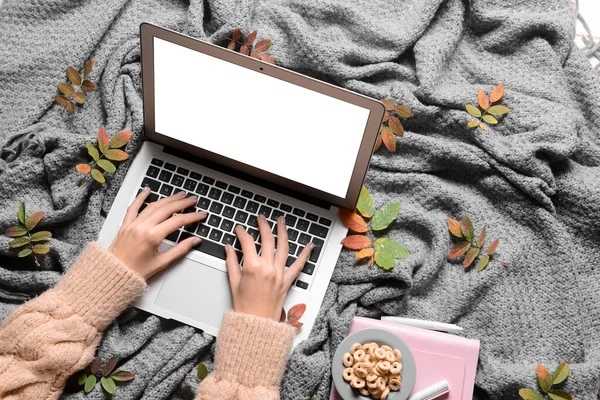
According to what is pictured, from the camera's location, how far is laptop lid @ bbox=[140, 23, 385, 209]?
774 millimetres

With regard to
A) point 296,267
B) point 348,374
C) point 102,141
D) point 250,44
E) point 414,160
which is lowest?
point 348,374

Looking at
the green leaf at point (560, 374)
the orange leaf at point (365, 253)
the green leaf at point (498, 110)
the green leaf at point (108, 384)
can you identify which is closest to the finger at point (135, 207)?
the green leaf at point (108, 384)

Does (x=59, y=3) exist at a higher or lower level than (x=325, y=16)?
lower

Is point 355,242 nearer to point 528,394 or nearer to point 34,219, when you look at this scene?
point 528,394

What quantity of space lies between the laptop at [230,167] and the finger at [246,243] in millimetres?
16

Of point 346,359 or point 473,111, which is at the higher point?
point 473,111

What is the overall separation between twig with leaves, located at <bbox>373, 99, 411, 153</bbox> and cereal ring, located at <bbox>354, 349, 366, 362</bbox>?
0.31 meters

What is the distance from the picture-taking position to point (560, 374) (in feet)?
2.95

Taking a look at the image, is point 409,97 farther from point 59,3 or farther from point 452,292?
point 59,3

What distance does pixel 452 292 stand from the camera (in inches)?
37.5

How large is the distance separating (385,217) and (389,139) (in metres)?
0.12

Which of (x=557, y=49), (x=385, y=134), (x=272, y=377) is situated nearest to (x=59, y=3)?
(x=385, y=134)

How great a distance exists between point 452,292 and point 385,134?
260 mm

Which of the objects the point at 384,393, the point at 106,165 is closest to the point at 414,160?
the point at 384,393
